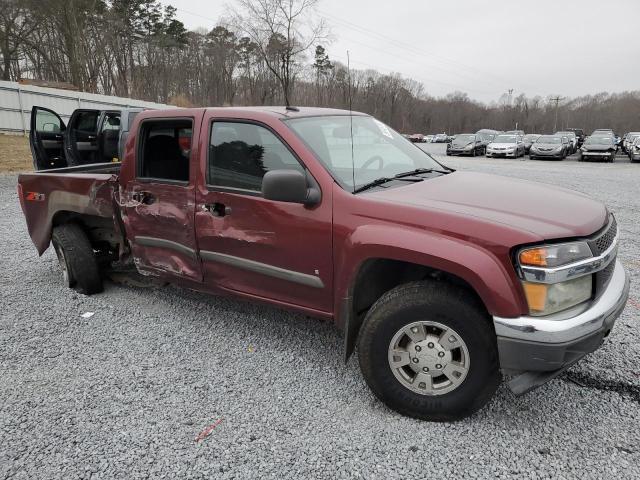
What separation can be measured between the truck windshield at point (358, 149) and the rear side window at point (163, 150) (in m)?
1.19

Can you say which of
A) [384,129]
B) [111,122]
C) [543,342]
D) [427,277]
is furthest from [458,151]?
[543,342]

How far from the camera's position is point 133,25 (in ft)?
146

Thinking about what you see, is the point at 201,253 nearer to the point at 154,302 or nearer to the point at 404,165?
the point at 154,302

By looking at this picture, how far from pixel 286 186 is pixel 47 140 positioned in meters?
9.35

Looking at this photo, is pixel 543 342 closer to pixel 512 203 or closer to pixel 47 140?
pixel 512 203

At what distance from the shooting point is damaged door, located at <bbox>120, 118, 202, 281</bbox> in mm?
3537

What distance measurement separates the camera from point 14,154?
16.4m

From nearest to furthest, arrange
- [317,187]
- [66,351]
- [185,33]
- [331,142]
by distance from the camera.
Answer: [317,187]
[331,142]
[66,351]
[185,33]

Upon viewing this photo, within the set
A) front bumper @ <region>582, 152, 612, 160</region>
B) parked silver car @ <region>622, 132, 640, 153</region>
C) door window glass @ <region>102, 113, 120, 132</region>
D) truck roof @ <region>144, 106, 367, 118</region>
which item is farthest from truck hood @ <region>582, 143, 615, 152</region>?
truck roof @ <region>144, 106, 367, 118</region>

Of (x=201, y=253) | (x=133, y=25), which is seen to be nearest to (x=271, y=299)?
(x=201, y=253)

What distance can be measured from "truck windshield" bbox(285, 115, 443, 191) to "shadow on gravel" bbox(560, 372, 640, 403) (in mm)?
1801

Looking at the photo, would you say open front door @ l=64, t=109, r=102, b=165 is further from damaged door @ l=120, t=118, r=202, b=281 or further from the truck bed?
damaged door @ l=120, t=118, r=202, b=281

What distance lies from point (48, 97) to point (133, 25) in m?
25.9

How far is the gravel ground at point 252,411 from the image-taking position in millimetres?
2303
